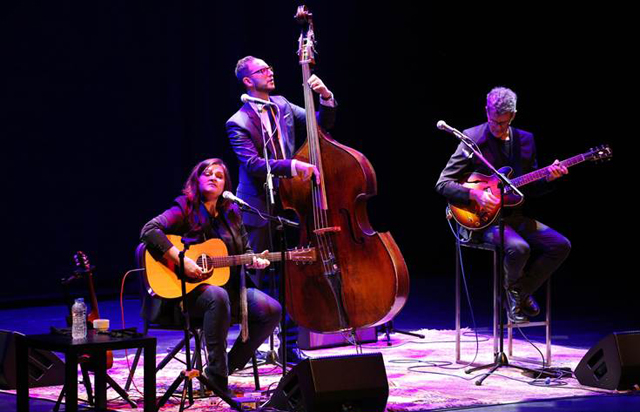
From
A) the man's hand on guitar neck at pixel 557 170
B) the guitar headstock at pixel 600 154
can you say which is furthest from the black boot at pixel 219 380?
the guitar headstock at pixel 600 154

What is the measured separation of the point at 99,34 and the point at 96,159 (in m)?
1.15

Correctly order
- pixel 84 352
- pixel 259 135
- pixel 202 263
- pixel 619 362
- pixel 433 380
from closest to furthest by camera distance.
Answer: pixel 84 352
pixel 619 362
pixel 202 263
pixel 433 380
pixel 259 135

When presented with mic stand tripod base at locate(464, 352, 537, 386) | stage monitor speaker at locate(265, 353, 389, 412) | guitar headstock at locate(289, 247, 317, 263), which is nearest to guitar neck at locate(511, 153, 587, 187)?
mic stand tripod base at locate(464, 352, 537, 386)

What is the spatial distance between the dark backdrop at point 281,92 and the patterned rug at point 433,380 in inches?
94.5

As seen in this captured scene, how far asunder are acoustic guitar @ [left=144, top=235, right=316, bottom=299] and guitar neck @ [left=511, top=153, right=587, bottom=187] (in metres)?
1.40

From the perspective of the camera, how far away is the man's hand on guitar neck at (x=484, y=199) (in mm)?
5312

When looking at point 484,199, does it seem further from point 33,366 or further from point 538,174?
point 33,366

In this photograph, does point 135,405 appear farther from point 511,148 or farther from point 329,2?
point 329,2

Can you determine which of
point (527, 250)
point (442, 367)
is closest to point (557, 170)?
point (527, 250)

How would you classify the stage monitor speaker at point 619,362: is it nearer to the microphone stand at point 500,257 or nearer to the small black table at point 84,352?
the microphone stand at point 500,257

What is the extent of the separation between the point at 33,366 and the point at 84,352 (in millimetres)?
1251

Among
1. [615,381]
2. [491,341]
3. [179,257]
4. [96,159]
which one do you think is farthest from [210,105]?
[615,381]

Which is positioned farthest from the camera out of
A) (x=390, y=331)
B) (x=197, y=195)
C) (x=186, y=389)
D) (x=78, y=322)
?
(x=390, y=331)

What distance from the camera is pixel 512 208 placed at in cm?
561
